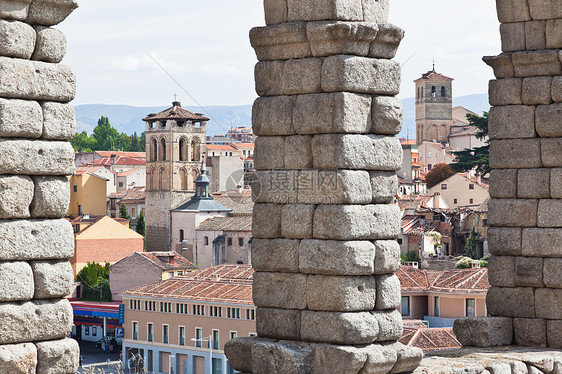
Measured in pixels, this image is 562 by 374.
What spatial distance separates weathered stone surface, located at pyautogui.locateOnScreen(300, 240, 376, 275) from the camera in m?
7.07

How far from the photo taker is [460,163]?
44156 mm

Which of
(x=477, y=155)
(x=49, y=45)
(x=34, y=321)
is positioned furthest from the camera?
(x=477, y=155)

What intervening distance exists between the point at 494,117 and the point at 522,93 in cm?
33

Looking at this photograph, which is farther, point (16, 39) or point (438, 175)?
point (438, 175)

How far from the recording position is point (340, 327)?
7062mm

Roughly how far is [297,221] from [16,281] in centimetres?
205

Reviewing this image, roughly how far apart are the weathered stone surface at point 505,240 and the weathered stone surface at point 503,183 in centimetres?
29

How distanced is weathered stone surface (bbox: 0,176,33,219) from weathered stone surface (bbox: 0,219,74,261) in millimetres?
53

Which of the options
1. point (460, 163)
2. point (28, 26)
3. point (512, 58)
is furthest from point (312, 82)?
point (460, 163)

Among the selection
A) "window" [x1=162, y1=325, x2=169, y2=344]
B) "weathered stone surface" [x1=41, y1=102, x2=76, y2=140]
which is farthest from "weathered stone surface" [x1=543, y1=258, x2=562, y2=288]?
"window" [x1=162, y1=325, x2=169, y2=344]

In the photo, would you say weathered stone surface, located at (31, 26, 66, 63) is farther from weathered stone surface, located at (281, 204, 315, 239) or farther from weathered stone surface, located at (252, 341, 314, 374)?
weathered stone surface, located at (252, 341, 314, 374)

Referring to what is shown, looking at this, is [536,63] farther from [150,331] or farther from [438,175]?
[438,175]

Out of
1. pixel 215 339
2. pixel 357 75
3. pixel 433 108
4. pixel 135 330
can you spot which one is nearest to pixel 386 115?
pixel 357 75

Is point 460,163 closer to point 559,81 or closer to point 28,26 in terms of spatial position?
point 559,81
